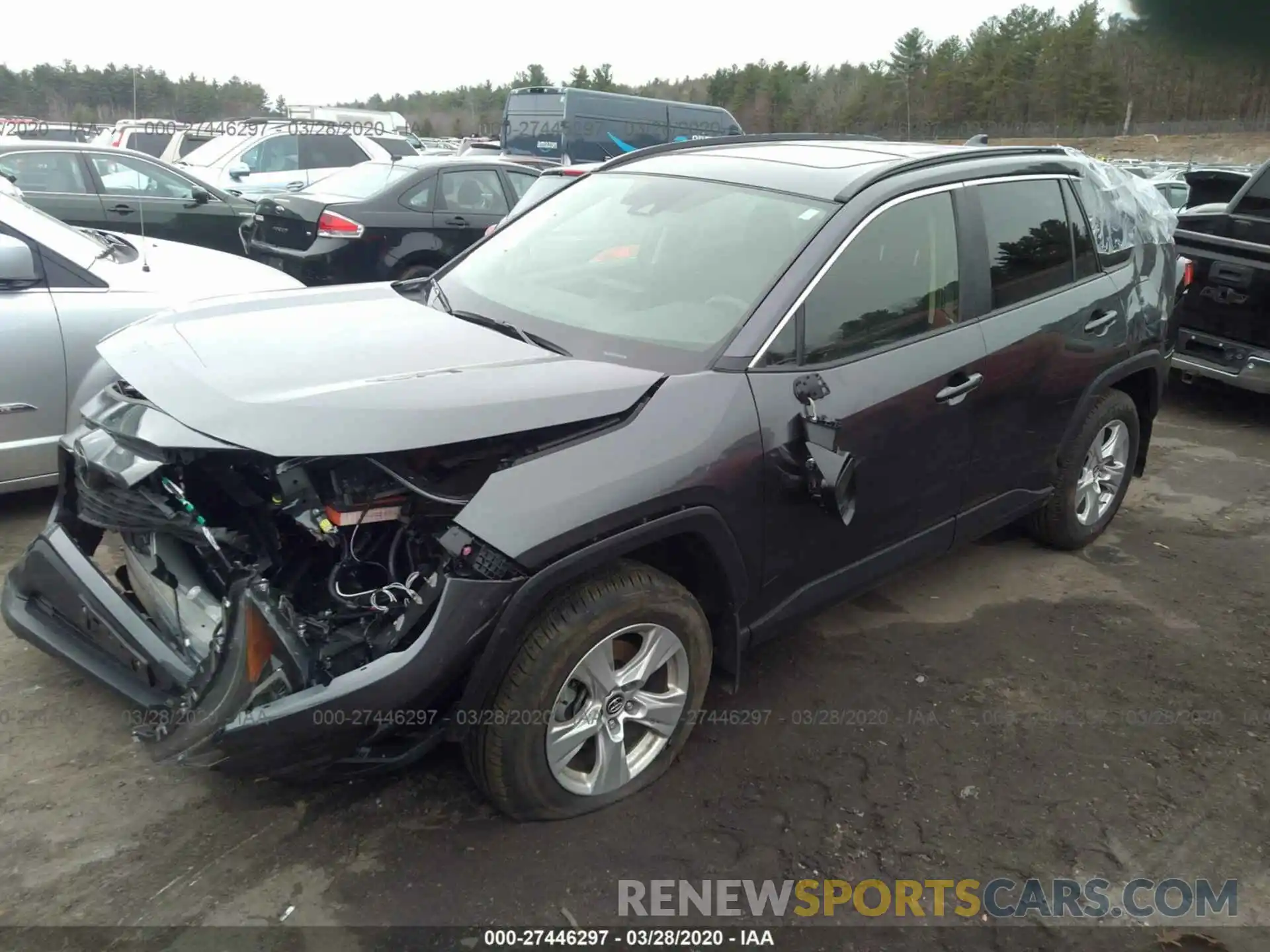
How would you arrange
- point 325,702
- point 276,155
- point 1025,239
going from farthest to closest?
point 276,155
point 1025,239
point 325,702

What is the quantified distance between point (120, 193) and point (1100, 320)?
8.44m

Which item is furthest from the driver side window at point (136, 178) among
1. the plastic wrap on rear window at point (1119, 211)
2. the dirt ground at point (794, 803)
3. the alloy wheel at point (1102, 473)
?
the alloy wheel at point (1102, 473)

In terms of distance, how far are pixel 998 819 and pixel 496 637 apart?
1632 mm

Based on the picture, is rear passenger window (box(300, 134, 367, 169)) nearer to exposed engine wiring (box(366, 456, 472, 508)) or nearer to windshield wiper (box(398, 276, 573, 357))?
windshield wiper (box(398, 276, 573, 357))

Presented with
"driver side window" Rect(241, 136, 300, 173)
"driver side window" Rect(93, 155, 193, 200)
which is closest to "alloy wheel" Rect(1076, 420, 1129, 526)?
"driver side window" Rect(93, 155, 193, 200)

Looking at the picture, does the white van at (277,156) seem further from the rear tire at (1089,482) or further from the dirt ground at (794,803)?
the rear tire at (1089,482)

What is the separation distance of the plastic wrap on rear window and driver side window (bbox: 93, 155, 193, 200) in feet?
25.9

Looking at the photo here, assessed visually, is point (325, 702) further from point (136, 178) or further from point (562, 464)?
point (136, 178)

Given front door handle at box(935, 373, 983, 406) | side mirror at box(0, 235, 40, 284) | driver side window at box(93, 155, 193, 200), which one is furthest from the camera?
driver side window at box(93, 155, 193, 200)

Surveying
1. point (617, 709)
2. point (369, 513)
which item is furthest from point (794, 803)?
point (369, 513)

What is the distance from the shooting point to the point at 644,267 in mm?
3340

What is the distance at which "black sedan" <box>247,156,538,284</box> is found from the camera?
8359 millimetres

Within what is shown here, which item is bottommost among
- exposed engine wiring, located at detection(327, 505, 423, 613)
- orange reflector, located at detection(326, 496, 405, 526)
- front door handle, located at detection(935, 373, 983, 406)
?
exposed engine wiring, located at detection(327, 505, 423, 613)

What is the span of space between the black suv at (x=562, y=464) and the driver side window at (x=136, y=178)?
6431 millimetres
